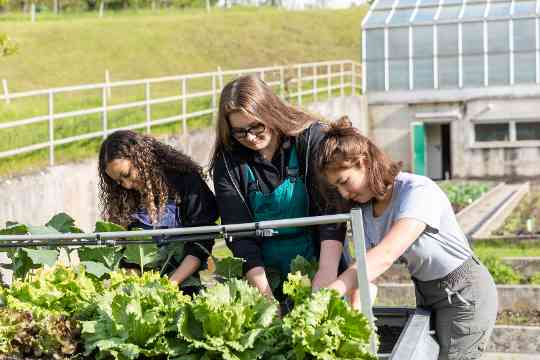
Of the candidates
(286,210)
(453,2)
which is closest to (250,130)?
(286,210)

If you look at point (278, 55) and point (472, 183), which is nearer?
point (472, 183)

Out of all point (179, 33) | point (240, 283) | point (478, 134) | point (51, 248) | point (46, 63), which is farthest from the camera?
point (179, 33)

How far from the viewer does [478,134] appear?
2455cm

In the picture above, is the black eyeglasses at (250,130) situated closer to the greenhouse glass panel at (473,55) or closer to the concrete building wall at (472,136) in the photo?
the concrete building wall at (472,136)

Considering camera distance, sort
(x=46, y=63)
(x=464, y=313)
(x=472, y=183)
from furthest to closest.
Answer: (x=46, y=63) < (x=472, y=183) < (x=464, y=313)

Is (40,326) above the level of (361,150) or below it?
below

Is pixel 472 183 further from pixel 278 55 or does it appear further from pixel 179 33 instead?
pixel 179 33

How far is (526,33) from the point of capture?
2375 cm

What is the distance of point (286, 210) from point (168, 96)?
22.5 metres

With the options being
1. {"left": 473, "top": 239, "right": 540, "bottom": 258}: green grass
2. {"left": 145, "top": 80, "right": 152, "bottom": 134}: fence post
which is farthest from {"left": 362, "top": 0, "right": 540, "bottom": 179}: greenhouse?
{"left": 473, "top": 239, "right": 540, "bottom": 258}: green grass

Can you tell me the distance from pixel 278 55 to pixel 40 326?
3531 cm

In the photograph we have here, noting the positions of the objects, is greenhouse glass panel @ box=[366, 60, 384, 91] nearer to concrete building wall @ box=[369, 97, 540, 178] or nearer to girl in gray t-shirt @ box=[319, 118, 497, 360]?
concrete building wall @ box=[369, 97, 540, 178]

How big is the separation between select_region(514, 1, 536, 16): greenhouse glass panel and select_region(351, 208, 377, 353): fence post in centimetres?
2232

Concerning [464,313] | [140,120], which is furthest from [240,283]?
[140,120]
